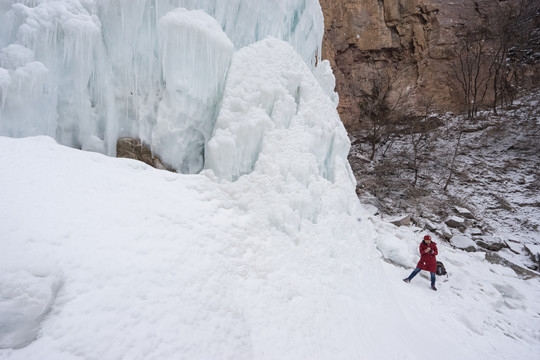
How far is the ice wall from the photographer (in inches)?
125

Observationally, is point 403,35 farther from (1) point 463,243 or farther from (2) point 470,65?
(1) point 463,243

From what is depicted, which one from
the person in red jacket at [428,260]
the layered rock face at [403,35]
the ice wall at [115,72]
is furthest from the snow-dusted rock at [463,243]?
the layered rock face at [403,35]

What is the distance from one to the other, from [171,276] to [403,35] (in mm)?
24702

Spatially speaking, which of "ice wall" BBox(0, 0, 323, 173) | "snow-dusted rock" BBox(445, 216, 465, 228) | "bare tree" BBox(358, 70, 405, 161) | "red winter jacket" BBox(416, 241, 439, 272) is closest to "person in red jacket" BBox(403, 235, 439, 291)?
"red winter jacket" BBox(416, 241, 439, 272)

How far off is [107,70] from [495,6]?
2843 centimetres

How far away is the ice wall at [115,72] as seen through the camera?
318 centimetres

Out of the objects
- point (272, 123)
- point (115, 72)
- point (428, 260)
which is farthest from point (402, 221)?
point (115, 72)

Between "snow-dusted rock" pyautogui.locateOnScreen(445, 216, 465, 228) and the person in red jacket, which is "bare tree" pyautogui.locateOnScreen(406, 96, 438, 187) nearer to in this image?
"snow-dusted rock" pyautogui.locateOnScreen(445, 216, 465, 228)

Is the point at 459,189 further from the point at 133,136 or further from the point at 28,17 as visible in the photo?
the point at 28,17

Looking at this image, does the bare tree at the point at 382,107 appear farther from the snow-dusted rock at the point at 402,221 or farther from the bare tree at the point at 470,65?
the snow-dusted rock at the point at 402,221

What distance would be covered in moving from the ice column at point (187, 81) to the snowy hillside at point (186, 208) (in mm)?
22

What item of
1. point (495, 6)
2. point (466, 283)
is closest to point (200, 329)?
point (466, 283)

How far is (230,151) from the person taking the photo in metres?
3.52

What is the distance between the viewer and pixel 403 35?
20078 mm
